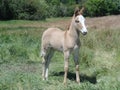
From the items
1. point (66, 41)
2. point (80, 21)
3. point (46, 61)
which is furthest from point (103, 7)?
point (80, 21)

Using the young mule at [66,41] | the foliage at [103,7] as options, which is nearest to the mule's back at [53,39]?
the young mule at [66,41]

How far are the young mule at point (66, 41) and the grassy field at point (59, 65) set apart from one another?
0.53 metres

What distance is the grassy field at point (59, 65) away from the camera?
9.23 metres

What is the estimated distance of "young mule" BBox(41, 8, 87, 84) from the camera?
1002cm

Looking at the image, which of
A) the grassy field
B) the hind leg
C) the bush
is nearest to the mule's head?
the grassy field

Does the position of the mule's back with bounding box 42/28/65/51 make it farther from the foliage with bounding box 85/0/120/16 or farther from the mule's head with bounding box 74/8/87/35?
the foliage with bounding box 85/0/120/16

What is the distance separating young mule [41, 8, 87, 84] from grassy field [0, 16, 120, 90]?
1.74ft

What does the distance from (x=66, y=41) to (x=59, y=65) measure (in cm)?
290

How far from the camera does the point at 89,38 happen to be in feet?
54.6

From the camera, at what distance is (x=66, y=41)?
10.4m

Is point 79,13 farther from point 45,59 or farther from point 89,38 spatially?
point 89,38

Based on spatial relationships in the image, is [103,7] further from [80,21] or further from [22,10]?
[80,21]

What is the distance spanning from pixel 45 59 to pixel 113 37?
231 inches

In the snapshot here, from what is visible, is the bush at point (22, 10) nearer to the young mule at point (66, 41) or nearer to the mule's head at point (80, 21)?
the young mule at point (66, 41)
